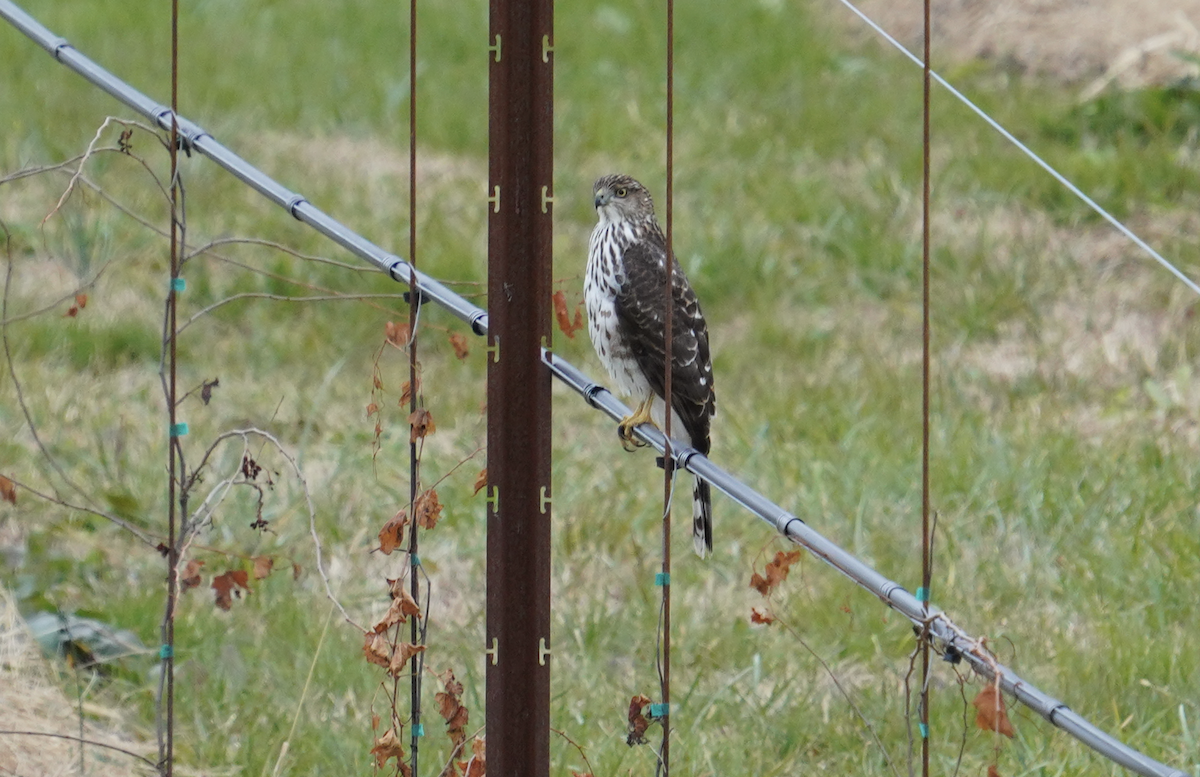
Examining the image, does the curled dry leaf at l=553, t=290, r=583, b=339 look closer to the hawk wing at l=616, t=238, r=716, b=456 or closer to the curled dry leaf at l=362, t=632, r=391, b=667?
the curled dry leaf at l=362, t=632, r=391, b=667

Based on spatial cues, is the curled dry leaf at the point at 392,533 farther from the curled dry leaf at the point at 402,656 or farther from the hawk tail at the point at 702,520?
the hawk tail at the point at 702,520

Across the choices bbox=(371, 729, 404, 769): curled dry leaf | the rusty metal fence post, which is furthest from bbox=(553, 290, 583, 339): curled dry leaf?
bbox=(371, 729, 404, 769): curled dry leaf

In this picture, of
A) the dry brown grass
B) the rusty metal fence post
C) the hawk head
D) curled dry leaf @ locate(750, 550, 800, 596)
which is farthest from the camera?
the hawk head

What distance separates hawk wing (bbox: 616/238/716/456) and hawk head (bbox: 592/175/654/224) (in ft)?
0.23

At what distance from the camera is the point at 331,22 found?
9.91m

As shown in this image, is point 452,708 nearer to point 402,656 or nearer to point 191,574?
point 402,656

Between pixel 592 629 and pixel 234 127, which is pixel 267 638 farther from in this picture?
pixel 234 127

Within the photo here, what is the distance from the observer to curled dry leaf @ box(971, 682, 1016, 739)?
2225 millimetres

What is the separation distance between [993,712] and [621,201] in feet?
7.07

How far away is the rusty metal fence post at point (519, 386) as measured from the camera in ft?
7.81

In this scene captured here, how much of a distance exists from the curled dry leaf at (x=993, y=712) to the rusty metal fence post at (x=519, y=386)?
655 millimetres

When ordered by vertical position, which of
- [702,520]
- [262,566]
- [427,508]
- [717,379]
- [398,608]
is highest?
[427,508]

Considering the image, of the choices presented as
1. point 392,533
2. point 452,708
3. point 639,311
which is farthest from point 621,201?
point 452,708

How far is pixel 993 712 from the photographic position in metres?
2.28
